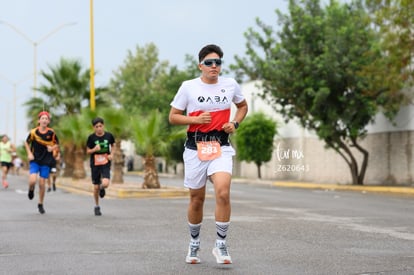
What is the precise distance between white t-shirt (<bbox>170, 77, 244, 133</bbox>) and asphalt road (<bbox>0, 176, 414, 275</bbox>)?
1.37 m

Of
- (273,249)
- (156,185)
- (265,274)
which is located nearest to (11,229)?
(273,249)

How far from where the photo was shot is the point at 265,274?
708cm

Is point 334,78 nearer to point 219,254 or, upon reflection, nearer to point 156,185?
point 156,185

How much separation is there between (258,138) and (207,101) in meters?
33.7

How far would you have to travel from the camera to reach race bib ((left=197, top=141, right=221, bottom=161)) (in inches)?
297

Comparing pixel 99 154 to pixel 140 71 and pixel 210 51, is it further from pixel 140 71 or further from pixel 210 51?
pixel 140 71

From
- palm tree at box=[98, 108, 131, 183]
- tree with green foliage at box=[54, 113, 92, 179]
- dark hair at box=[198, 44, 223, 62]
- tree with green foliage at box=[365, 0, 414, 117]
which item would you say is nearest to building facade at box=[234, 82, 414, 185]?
tree with green foliage at box=[365, 0, 414, 117]

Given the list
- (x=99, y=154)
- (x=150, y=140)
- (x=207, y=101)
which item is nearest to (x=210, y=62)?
(x=207, y=101)

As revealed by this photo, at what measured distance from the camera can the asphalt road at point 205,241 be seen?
756cm

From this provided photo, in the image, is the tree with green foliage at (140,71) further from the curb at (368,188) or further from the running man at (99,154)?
the running man at (99,154)

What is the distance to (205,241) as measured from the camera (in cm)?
988

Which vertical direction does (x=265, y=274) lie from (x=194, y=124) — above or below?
below

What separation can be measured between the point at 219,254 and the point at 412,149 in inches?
966

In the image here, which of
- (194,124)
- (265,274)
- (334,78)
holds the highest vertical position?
(334,78)
